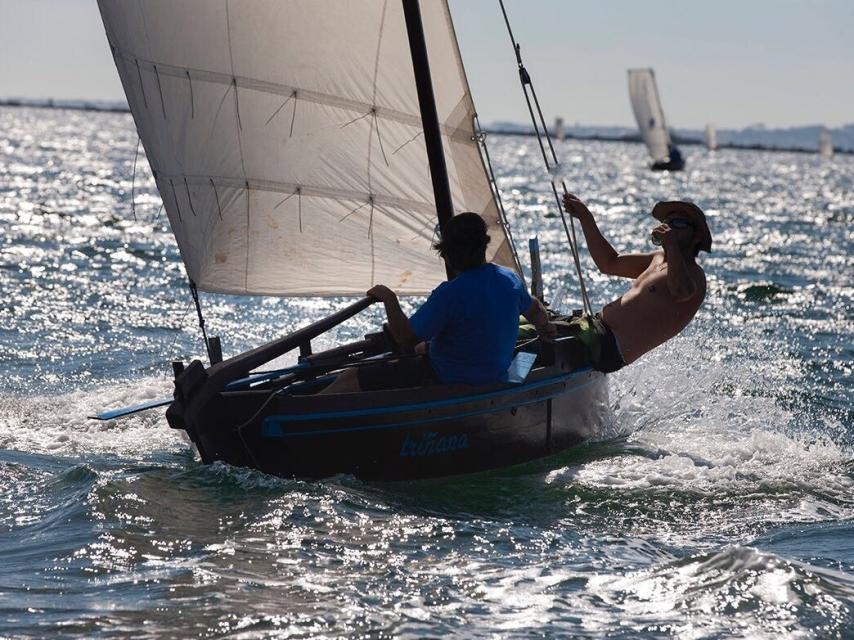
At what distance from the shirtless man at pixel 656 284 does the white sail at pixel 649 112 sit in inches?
2748

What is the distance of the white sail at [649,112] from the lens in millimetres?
77812

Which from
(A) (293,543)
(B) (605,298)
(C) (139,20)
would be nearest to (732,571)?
(A) (293,543)

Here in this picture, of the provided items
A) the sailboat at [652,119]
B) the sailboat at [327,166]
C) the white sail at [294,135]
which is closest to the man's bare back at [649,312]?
the sailboat at [327,166]

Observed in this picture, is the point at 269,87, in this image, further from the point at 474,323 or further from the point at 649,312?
the point at 649,312

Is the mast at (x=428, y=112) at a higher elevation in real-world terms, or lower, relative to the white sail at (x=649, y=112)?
lower

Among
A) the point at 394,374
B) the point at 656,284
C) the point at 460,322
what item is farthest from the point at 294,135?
the point at 656,284

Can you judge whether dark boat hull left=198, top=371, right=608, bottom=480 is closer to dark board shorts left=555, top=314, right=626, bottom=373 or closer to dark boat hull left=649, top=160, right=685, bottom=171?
dark board shorts left=555, top=314, right=626, bottom=373

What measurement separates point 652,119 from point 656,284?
7282 cm

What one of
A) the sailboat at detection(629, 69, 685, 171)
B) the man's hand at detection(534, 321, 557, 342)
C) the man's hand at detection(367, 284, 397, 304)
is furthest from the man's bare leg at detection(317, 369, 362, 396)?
the sailboat at detection(629, 69, 685, 171)

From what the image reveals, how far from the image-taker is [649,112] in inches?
3120

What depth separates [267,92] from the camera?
31.7ft

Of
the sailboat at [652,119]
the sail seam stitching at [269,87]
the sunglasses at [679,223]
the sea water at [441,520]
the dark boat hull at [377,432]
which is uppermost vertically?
the sailboat at [652,119]

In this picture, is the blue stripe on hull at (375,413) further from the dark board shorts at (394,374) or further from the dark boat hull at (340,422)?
the dark board shorts at (394,374)

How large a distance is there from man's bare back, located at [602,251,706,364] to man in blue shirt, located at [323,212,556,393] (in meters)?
0.97
